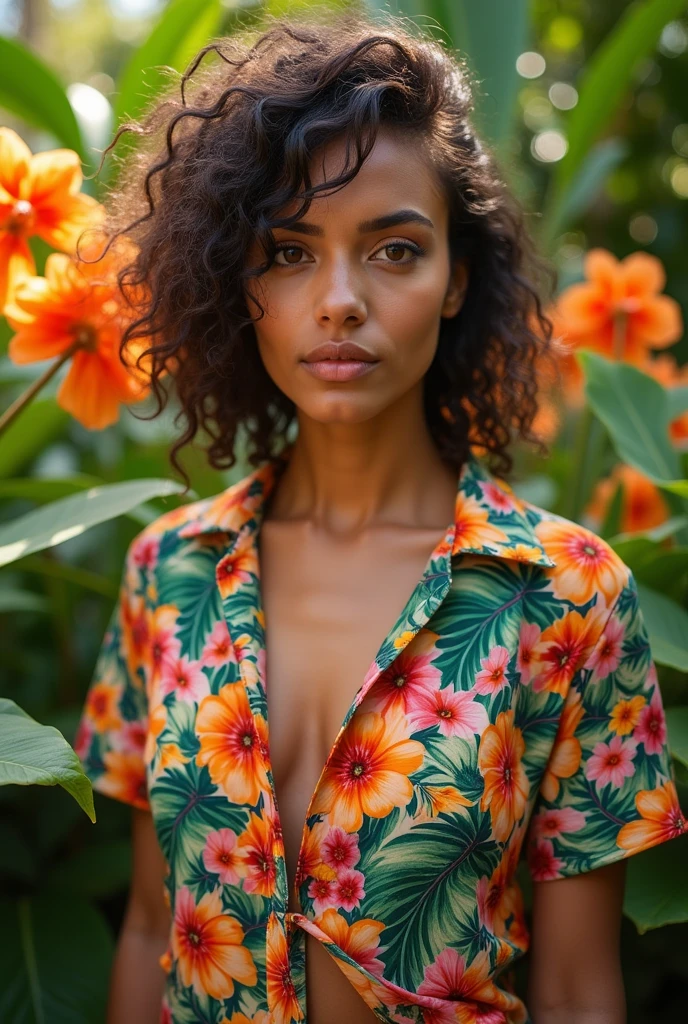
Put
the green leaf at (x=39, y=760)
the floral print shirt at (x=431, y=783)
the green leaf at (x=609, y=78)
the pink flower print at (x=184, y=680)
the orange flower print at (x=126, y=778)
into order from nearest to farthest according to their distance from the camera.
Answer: the green leaf at (x=39, y=760) → the floral print shirt at (x=431, y=783) → the pink flower print at (x=184, y=680) → the orange flower print at (x=126, y=778) → the green leaf at (x=609, y=78)

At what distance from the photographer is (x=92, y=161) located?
1.56 m

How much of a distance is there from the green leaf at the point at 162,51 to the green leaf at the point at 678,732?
43.1 inches

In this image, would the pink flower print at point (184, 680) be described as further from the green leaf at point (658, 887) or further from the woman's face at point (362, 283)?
the green leaf at point (658, 887)

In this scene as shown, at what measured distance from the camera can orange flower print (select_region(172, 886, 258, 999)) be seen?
0.96 metres

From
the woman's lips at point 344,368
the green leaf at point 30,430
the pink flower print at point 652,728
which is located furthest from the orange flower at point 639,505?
the green leaf at point 30,430

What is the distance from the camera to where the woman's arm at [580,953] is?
946mm

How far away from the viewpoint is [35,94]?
1.48 m

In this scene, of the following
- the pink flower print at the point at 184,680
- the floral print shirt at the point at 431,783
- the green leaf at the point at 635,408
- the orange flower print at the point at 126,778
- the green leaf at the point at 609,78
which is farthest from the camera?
the green leaf at the point at 609,78

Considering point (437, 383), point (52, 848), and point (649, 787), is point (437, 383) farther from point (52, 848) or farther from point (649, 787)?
point (52, 848)

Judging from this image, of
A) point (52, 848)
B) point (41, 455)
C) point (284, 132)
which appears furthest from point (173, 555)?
point (41, 455)

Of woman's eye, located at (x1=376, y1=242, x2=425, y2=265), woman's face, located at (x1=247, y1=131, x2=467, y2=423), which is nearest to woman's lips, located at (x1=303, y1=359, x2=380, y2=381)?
woman's face, located at (x1=247, y1=131, x2=467, y2=423)

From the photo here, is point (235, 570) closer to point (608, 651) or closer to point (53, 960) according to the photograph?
point (608, 651)

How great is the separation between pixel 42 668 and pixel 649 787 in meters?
1.17

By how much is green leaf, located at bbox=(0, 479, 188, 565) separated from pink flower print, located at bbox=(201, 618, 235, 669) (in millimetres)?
159
